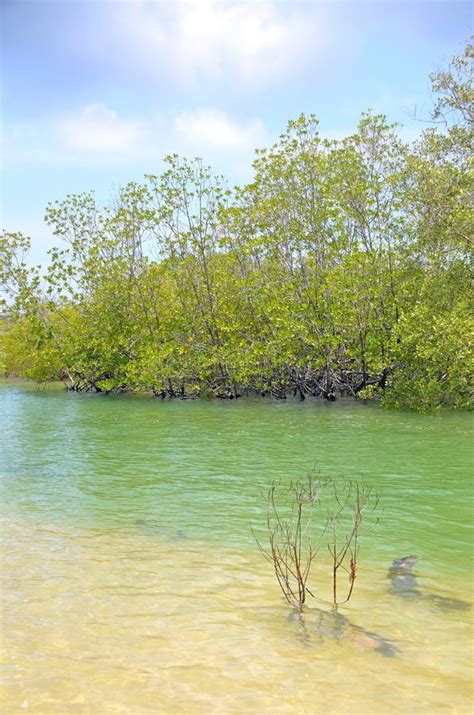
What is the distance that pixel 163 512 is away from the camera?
10062 mm

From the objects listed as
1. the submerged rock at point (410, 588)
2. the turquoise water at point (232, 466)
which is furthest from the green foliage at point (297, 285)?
the submerged rock at point (410, 588)

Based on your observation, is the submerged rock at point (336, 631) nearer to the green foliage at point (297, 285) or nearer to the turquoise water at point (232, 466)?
the turquoise water at point (232, 466)

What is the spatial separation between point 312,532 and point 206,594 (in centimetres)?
276

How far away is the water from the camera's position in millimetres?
4664

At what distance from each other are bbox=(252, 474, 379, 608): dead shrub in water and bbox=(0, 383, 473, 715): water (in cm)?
21

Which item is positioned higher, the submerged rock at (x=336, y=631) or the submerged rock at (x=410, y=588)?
the submerged rock at (x=410, y=588)

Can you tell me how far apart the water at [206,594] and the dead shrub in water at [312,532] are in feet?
0.68

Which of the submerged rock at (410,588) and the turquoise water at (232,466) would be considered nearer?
the submerged rock at (410,588)

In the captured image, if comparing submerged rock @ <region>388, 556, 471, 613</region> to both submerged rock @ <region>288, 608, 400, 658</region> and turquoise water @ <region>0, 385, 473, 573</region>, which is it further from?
submerged rock @ <region>288, 608, 400, 658</region>

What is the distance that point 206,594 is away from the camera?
6516 millimetres

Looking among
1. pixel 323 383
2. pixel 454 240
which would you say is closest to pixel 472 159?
pixel 454 240

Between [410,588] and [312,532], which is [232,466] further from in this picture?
[410,588]

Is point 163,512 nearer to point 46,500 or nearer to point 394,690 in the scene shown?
point 46,500

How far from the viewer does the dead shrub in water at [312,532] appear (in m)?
6.50
